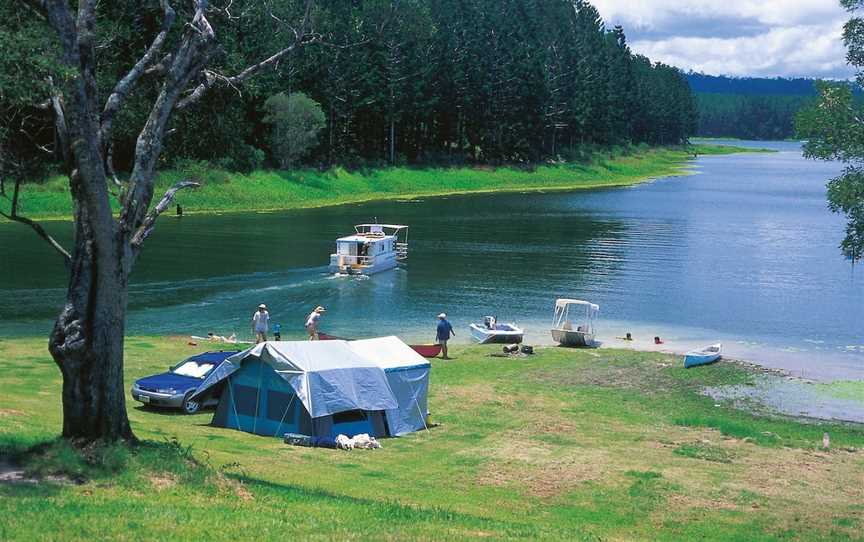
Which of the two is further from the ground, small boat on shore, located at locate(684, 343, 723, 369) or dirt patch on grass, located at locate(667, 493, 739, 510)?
dirt patch on grass, located at locate(667, 493, 739, 510)

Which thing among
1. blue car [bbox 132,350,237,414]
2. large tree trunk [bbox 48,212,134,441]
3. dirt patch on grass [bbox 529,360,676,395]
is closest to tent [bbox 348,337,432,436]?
blue car [bbox 132,350,237,414]

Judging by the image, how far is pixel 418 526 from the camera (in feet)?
54.4


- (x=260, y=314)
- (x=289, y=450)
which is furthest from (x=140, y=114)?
(x=289, y=450)

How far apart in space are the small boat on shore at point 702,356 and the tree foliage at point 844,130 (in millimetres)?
9010

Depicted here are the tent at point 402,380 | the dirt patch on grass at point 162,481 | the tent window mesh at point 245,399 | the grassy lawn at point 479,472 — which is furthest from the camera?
the tent at point 402,380

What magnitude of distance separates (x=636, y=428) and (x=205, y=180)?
229ft

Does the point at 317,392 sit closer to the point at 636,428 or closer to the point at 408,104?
the point at 636,428

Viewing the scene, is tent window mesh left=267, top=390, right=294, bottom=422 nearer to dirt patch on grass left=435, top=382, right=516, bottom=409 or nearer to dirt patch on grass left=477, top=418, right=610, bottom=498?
dirt patch on grass left=477, top=418, right=610, bottom=498

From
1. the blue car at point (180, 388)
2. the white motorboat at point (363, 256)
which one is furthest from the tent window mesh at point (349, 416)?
the white motorboat at point (363, 256)

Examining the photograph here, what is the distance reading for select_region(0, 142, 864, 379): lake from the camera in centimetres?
4772

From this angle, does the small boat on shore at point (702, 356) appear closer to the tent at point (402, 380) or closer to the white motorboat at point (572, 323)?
the white motorboat at point (572, 323)

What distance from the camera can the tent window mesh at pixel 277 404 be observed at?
2733cm

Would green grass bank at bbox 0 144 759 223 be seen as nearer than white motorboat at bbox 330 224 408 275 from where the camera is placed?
No

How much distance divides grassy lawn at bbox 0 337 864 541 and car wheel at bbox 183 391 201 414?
272 mm
